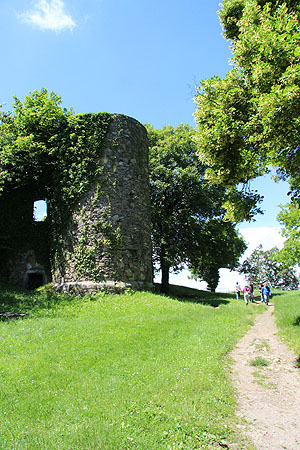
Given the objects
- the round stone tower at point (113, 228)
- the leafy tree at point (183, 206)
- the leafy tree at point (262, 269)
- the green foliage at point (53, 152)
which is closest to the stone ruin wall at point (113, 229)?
the round stone tower at point (113, 228)

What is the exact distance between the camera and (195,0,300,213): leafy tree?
6.32 m

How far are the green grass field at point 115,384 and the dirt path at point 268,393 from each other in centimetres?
26

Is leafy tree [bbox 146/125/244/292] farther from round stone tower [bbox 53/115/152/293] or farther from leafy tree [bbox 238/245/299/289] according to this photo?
leafy tree [bbox 238/245/299/289]

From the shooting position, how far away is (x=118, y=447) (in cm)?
381

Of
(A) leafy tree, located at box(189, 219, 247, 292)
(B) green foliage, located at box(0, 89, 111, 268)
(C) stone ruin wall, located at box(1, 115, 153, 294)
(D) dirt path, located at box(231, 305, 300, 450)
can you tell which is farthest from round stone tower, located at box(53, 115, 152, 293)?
(D) dirt path, located at box(231, 305, 300, 450)

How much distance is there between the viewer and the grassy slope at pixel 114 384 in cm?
407

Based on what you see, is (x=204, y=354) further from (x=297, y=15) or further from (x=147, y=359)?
(x=297, y=15)

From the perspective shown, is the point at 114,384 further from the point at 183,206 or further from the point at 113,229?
the point at 183,206

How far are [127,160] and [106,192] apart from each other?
2.24 m

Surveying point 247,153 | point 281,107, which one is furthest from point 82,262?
point 281,107

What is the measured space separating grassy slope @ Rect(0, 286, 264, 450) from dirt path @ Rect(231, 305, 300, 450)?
0.31 m

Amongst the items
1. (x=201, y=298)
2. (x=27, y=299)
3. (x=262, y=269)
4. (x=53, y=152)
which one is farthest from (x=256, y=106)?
(x=262, y=269)

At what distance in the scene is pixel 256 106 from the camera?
719 cm

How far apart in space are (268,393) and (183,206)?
17.9m
